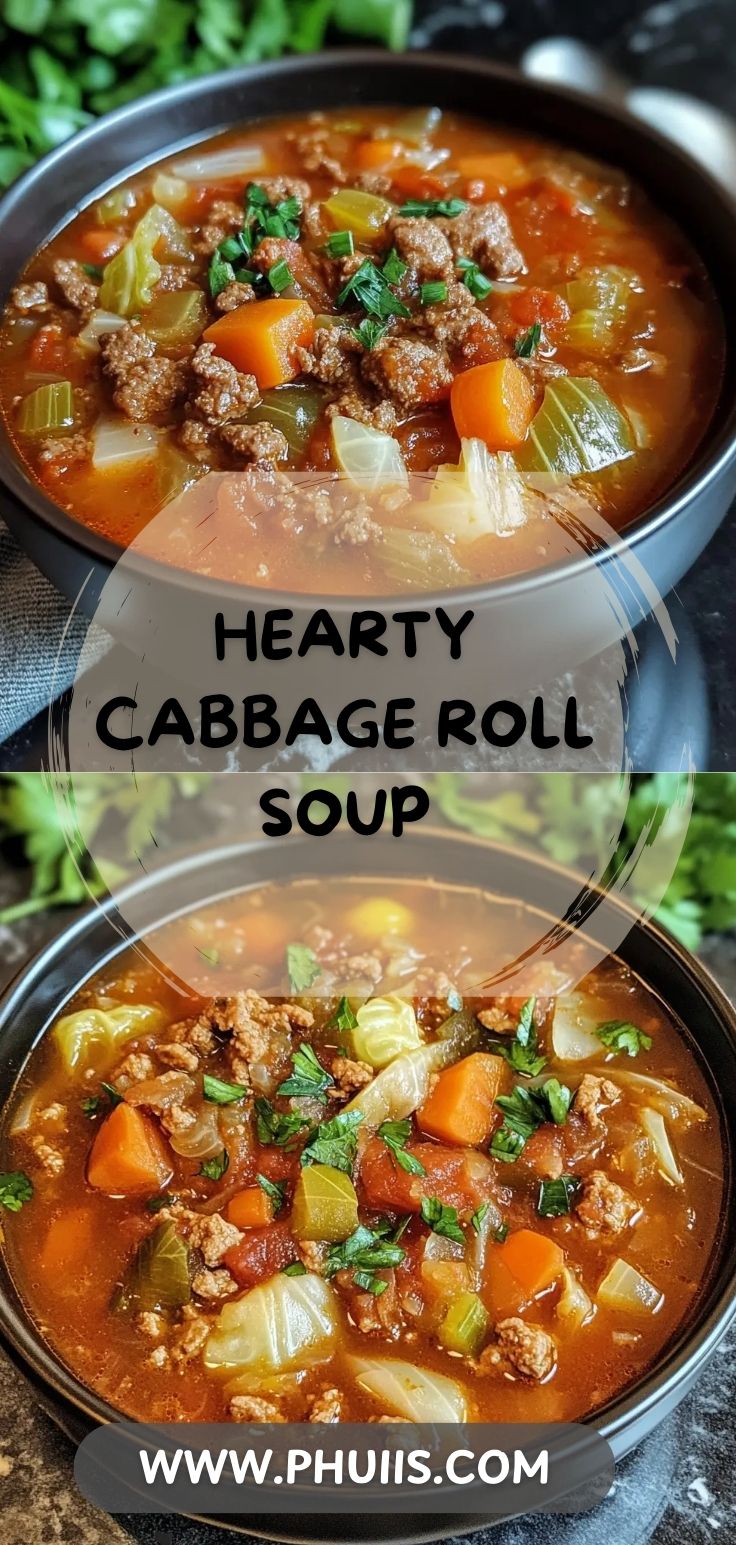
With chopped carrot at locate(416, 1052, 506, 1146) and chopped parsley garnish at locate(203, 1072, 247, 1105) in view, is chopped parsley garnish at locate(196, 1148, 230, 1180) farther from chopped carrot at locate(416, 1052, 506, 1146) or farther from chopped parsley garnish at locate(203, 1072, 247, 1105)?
chopped carrot at locate(416, 1052, 506, 1146)

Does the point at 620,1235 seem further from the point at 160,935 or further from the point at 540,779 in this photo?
the point at 540,779

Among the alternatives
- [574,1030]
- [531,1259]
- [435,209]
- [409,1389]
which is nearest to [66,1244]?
[409,1389]

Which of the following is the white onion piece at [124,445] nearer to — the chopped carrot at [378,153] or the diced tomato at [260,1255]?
the chopped carrot at [378,153]

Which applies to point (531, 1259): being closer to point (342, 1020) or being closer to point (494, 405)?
point (342, 1020)

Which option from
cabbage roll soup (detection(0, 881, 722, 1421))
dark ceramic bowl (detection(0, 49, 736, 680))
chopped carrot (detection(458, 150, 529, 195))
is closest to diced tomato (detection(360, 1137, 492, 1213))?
cabbage roll soup (detection(0, 881, 722, 1421))

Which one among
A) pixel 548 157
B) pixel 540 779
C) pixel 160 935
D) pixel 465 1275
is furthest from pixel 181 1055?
pixel 548 157

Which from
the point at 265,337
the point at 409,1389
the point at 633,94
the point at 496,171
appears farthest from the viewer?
the point at 633,94
